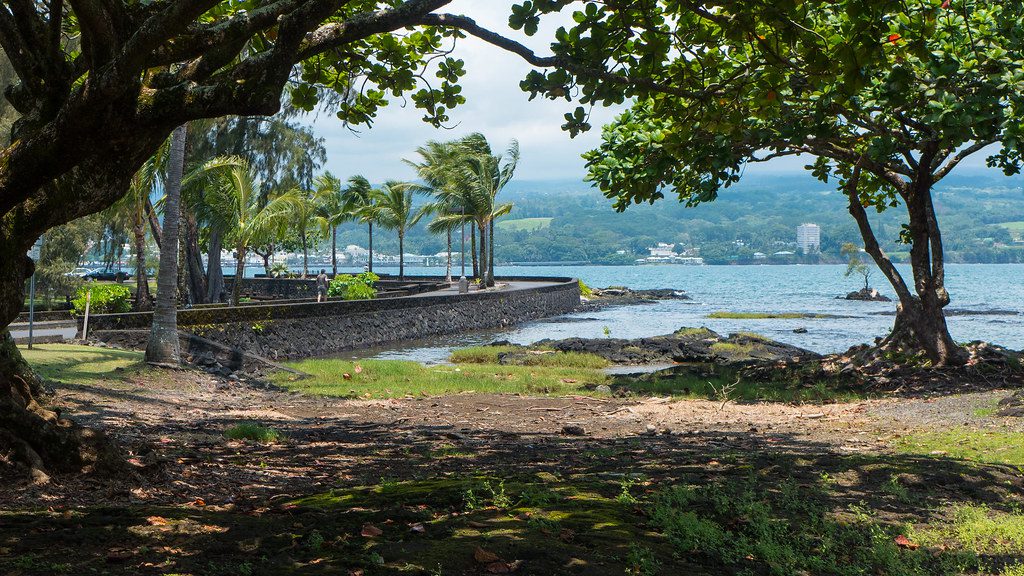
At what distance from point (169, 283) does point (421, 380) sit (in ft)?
17.7

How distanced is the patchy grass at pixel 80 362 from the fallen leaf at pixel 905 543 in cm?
1161

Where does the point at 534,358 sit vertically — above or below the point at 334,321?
below

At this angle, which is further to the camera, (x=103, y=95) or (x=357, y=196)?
(x=357, y=196)

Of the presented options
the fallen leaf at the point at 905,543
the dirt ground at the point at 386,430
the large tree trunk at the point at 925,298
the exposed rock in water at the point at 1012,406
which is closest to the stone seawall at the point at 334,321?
the dirt ground at the point at 386,430

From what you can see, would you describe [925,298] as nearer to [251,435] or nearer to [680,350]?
[251,435]

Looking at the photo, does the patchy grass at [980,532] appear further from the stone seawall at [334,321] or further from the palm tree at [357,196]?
the palm tree at [357,196]

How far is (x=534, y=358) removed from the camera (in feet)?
78.6

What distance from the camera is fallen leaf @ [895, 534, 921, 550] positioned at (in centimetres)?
468

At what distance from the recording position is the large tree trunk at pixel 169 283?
51.4 ft

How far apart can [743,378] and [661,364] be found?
803 cm

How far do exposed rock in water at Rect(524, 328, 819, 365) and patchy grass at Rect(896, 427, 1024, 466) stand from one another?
1409 cm

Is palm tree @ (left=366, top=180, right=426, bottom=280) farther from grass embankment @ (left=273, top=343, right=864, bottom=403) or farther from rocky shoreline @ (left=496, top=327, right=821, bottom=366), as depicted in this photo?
grass embankment @ (left=273, top=343, right=864, bottom=403)

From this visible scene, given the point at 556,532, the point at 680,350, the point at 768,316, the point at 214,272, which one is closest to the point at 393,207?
the point at 214,272

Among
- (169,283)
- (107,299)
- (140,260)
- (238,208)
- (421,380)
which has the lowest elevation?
(421,380)
